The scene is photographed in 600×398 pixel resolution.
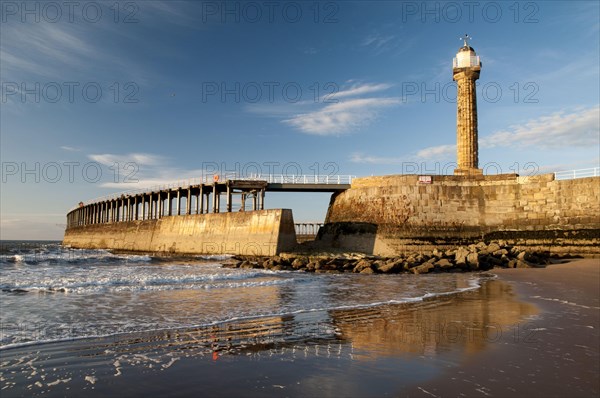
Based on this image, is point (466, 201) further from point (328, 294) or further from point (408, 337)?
point (408, 337)

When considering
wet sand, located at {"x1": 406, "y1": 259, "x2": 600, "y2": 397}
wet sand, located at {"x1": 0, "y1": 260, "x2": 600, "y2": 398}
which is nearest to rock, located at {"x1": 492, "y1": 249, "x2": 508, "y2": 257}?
wet sand, located at {"x1": 406, "y1": 259, "x2": 600, "y2": 397}

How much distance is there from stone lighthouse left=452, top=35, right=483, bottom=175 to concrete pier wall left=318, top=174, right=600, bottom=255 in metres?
4.23

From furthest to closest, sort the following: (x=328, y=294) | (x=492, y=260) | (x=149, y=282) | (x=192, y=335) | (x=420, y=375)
→ 1. (x=492, y=260)
2. (x=149, y=282)
3. (x=328, y=294)
4. (x=192, y=335)
5. (x=420, y=375)

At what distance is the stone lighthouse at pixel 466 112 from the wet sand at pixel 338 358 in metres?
23.6

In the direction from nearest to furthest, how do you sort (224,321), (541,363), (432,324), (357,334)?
(541,363), (357,334), (432,324), (224,321)

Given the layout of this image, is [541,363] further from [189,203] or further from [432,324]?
[189,203]

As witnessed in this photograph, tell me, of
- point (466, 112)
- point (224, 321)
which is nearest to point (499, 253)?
point (466, 112)

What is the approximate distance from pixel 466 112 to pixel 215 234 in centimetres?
1962

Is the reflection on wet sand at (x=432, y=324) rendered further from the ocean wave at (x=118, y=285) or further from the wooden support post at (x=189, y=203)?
the wooden support post at (x=189, y=203)

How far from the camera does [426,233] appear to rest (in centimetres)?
2486

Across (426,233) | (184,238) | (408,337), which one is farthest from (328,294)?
(184,238)

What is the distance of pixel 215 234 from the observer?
28.2 meters

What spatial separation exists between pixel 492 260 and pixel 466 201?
23.8 ft

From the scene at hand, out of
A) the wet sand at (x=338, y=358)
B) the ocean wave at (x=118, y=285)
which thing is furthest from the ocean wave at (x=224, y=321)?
the ocean wave at (x=118, y=285)
